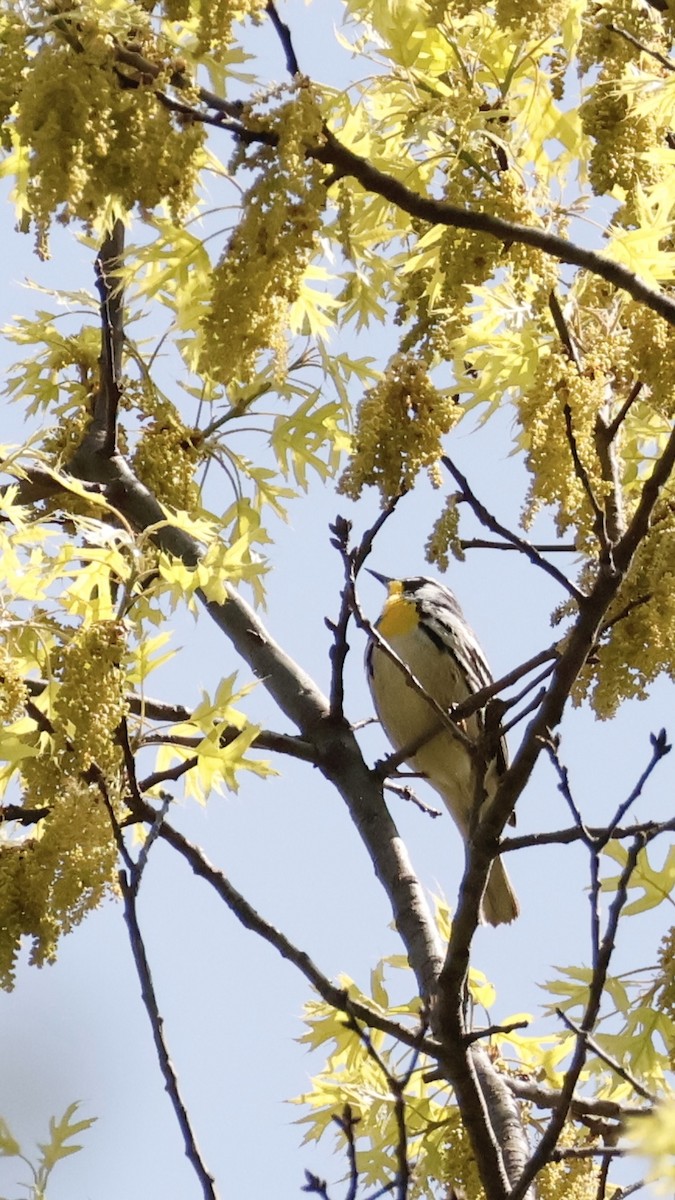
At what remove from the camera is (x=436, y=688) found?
5953mm

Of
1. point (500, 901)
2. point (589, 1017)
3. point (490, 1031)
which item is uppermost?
point (500, 901)

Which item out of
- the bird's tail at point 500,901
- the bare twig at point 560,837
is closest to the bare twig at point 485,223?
the bare twig at point 560,837

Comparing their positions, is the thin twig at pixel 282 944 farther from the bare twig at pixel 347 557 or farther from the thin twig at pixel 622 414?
the thin twig at pixel 622 414


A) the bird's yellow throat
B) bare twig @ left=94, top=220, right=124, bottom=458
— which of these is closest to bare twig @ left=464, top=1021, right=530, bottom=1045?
bare twig @ left=94, top=220, right=124, bottom=458

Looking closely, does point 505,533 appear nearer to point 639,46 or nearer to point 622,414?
point 622,414

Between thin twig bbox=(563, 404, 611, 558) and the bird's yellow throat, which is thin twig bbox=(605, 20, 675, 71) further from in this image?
the bird's yellow throat

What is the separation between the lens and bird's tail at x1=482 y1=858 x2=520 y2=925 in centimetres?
572

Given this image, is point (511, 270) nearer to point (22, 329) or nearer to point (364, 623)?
point (364, 623)

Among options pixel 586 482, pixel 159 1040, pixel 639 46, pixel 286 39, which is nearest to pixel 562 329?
pixel 586 482

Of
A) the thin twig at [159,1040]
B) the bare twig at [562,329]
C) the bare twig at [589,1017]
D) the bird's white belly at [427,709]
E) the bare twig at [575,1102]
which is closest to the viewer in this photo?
the thin twig at [159,1040]

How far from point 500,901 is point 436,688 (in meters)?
0.91

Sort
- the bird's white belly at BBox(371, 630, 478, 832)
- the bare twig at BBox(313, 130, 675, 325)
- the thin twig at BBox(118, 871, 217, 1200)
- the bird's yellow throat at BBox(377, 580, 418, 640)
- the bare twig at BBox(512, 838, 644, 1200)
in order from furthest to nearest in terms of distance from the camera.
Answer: the bird's yellow throat at BBox(377, 580, 418, 640) → the bird's white belly at BBox(371, 630, 478, 832) → the bare twig at BBox(313, 130, 675, 325) → the bare twig at BBox(512, 838, 644, 1200) → the thin twig at BBox(118, 871, 217, 1200)

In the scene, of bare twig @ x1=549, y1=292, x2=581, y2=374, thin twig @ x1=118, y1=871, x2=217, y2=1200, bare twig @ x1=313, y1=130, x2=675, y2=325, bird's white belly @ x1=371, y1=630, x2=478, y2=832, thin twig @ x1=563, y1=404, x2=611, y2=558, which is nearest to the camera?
thin twig @ x1=118, y1=871, x2=217, y2=1200

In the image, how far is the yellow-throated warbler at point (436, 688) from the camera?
5707mm
